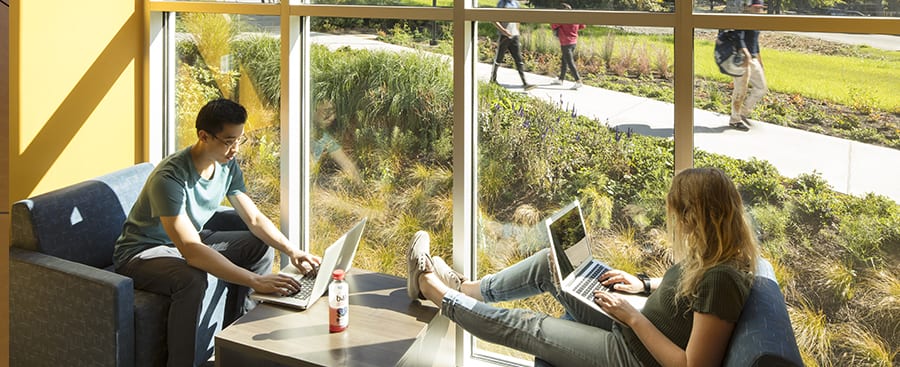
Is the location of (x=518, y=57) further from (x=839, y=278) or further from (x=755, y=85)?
(x=839, y=278)

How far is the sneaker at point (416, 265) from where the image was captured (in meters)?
2.89

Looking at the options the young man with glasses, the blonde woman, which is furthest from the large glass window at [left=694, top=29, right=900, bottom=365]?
the young man with glasses

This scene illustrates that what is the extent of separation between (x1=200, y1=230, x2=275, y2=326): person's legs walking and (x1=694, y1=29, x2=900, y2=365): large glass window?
1831 millimetres

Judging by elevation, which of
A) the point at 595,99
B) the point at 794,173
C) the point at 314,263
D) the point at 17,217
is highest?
the point at 595,99

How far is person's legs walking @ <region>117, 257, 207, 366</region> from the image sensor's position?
2916 millimetres

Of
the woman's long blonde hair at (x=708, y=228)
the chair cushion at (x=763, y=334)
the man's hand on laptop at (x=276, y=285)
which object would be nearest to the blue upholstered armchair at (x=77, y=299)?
the man's hand on laptop at (x=276, y=285)

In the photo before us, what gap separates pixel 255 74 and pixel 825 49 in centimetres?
241

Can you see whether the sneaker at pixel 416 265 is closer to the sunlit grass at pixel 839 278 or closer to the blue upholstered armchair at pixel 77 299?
the blue upholstered armchair at pixel 77 299

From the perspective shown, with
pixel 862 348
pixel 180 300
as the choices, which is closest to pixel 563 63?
pixel 862 348

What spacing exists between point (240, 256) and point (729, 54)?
2.08 meters

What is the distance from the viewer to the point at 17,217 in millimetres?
3010

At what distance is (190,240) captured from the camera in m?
2.93

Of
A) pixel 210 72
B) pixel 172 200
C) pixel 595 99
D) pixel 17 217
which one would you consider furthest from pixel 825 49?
pixel 17 217

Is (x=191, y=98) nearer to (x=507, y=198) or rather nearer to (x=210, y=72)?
(x=210, y=72)
